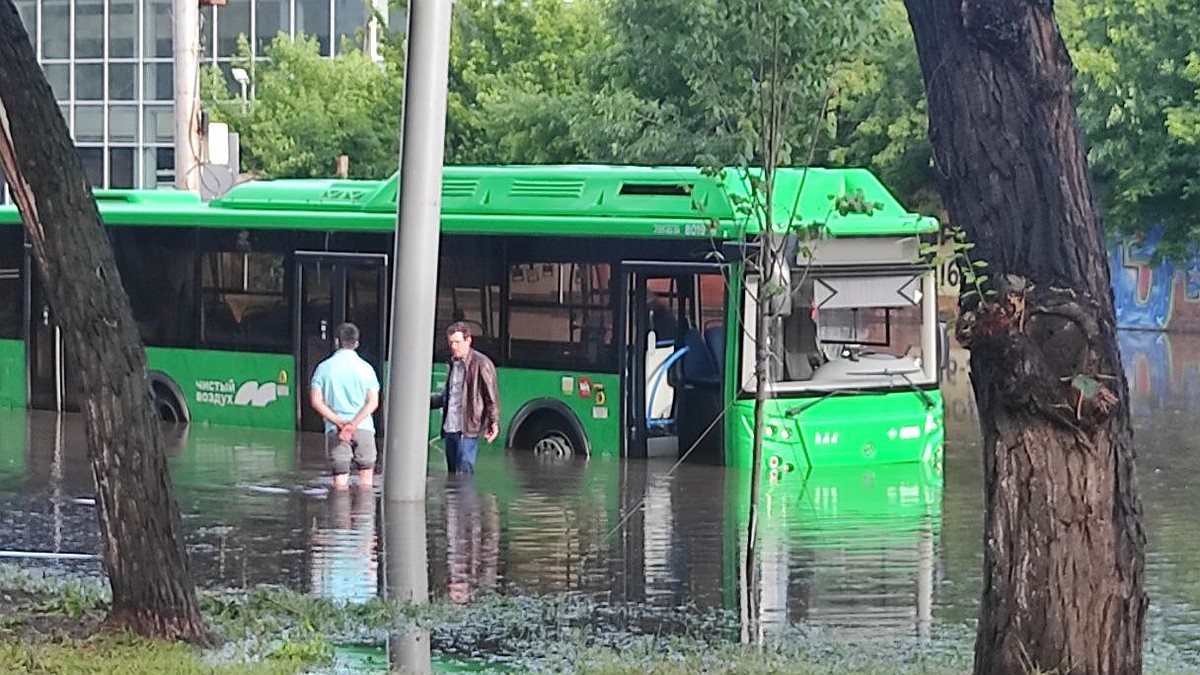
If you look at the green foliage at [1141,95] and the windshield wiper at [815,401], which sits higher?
the green foliage at [1141,95]

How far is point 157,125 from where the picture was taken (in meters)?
64.1

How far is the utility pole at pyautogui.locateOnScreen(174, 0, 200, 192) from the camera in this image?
30141 mm

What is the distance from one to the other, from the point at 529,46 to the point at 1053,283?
4118 centimetres

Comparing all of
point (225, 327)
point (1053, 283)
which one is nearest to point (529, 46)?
point (225, 327)

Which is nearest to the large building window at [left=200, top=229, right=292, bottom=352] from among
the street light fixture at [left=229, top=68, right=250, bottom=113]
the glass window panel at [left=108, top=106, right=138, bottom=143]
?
the street light fixture at [left=229, top=68, right=250, bottom=113]

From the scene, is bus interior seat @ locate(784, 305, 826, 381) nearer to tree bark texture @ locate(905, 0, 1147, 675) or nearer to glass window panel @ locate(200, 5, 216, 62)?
tree bark texture @ locate(905, 0, 1147, 675)

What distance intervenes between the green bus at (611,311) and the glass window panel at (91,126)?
42105mm

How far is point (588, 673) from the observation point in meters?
9.32

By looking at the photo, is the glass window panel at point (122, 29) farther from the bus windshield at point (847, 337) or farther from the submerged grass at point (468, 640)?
the submerged grass at point (468, 640)

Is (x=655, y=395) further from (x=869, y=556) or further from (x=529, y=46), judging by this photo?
(x=529, y=46)

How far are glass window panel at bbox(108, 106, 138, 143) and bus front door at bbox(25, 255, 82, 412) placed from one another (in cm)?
3917

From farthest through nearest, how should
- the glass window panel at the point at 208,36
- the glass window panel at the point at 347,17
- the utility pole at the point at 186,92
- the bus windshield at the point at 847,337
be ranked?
the glass window panel at the point at 347,17
the glass window panel at the point at 208,36
the utility pole at the point at 186,92
the bus windshield at the point at 847,337

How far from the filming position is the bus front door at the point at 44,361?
2539cm

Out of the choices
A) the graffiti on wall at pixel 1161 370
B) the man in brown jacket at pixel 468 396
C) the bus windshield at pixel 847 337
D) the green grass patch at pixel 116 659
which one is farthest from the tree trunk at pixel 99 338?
the graffiti on wall at pixel 1161 370
